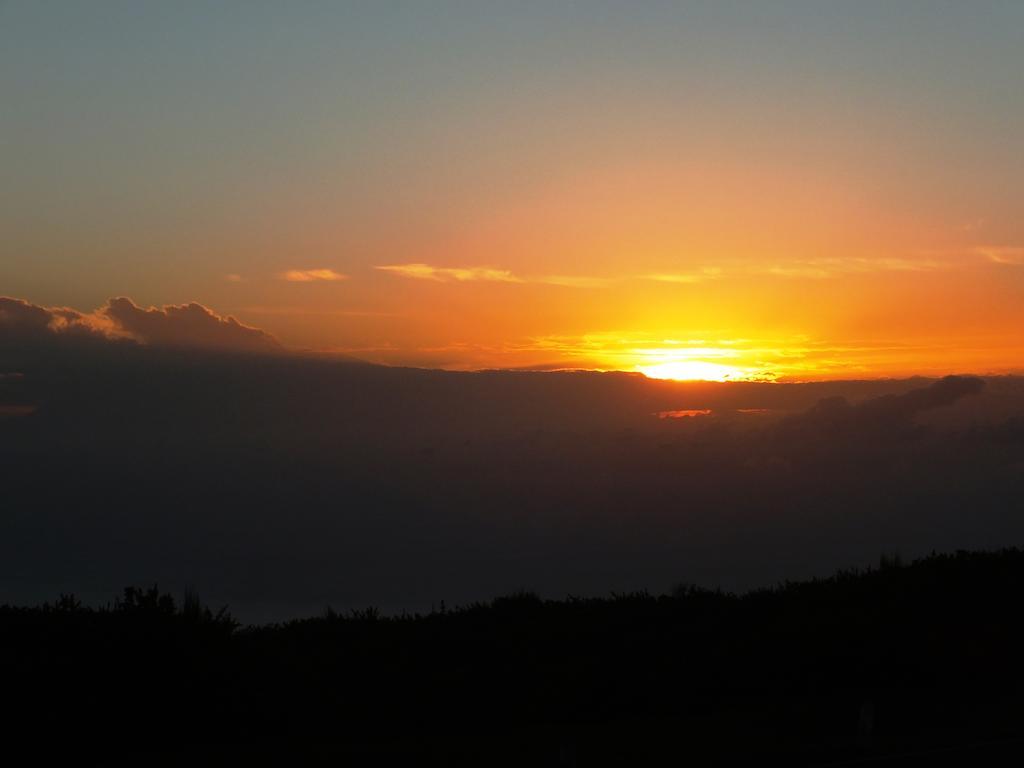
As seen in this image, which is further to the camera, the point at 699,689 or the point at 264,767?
the point at 699,689

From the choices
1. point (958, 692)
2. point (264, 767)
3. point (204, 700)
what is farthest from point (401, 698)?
point (958, 692)

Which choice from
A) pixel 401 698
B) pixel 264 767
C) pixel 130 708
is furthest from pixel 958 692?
pixel 130 708

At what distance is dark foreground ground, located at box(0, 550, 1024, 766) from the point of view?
567 inches

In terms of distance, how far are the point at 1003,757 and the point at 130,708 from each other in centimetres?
1089

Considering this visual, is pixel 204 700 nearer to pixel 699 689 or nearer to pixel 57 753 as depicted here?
pixel 57 753

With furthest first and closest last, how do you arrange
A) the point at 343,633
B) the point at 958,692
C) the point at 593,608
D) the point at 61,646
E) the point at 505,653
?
the point at 593,608, the point at 343,633, the point at 505,653, the point at 958,692, the point at 61,646

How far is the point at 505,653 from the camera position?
21.2 m

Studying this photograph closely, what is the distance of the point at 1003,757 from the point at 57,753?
444 inches

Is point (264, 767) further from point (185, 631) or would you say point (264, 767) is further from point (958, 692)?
point (958, 692)

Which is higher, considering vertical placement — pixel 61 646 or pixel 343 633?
pixel 61 646

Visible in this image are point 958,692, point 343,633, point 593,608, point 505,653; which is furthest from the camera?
point 593,608

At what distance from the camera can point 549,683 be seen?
18.7m

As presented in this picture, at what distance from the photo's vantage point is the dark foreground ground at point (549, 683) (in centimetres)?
1441

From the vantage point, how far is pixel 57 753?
46.3ft
